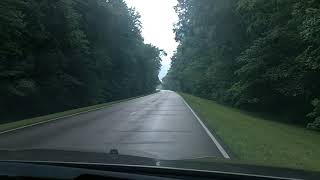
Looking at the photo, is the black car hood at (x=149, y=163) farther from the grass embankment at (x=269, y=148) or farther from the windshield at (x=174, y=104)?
the grass embankment at (x=269, y=148)

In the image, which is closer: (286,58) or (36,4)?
(286,58)

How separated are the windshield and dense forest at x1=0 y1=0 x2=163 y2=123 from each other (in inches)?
5.0

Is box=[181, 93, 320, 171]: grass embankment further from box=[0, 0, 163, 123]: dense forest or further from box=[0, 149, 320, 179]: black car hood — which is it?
box=[0, 0, 163, 123]: dense forest

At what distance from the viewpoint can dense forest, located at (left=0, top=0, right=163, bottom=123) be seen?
4591cm

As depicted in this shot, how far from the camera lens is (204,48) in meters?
86.2

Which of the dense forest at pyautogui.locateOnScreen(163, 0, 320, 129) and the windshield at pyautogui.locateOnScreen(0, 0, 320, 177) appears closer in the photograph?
the windshield at pyautogui.locateOnScreen(0, 0, 320, 177)

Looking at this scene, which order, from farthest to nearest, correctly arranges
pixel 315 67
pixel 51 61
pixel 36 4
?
pixel 51 61
pixel 36 4
pixel 315 67

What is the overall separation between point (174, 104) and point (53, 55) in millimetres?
11488

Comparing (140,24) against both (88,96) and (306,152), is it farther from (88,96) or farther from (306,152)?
(306,152)

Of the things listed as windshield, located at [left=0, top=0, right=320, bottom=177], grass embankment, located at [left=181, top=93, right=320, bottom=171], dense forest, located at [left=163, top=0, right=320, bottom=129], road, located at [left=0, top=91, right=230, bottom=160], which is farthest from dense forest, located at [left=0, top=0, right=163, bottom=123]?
grass embankment, located at [left=181, top=93, right=320, bottom=171]

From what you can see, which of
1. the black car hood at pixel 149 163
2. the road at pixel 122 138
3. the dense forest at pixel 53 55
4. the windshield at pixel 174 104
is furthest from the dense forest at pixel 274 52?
the black car hood at pixel 149 163

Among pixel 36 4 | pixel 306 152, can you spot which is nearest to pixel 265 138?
pixel 306 152

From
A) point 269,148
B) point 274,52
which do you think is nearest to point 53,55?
point 274,52

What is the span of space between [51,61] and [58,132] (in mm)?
33261
